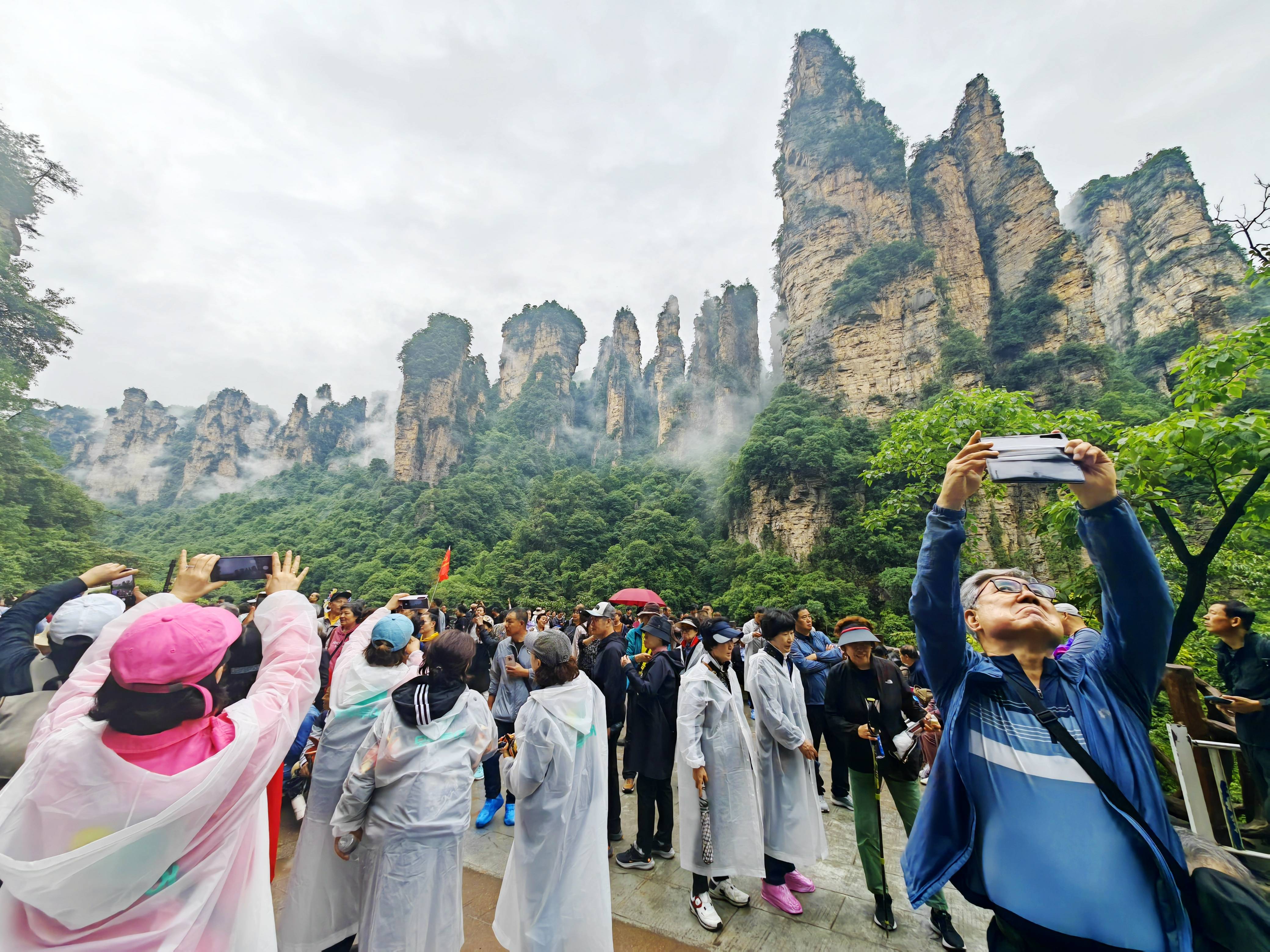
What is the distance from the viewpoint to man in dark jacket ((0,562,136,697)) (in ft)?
6.87

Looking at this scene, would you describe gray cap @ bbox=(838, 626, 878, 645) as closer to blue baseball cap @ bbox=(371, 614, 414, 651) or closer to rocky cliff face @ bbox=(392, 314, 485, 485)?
blue baseball cap @ bbox=(371, 614, 414, 651)

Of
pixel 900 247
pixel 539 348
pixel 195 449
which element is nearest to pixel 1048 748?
pixel 900 247

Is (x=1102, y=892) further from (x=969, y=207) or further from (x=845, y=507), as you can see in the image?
(x=969, y=207)

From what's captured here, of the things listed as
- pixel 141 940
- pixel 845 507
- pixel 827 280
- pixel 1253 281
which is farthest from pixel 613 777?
pixel 827 280

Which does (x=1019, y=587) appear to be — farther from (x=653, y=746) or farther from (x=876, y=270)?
(x=876, y=270)

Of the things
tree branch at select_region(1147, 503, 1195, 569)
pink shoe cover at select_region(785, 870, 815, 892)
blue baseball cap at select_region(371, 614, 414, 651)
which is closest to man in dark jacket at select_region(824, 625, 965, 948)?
pink shoe cover at select_region(785, 870, 815, 892)

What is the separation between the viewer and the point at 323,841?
2635 millimetres

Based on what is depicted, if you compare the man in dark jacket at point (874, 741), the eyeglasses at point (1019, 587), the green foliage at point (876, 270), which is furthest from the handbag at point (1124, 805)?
the green foliage at point (876, 270)

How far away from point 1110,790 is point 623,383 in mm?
61461

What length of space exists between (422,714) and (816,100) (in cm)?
4841

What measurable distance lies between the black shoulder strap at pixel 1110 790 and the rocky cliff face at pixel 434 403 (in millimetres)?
53395

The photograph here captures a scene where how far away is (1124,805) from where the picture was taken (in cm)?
132

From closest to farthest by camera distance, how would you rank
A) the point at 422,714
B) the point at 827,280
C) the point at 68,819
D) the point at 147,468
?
the point at 68,819 → the point at 422,714 → the point at 827,280 → the point at 147,468

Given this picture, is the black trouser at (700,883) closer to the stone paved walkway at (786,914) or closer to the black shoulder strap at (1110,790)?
the stone paved walkway at (786,914)
